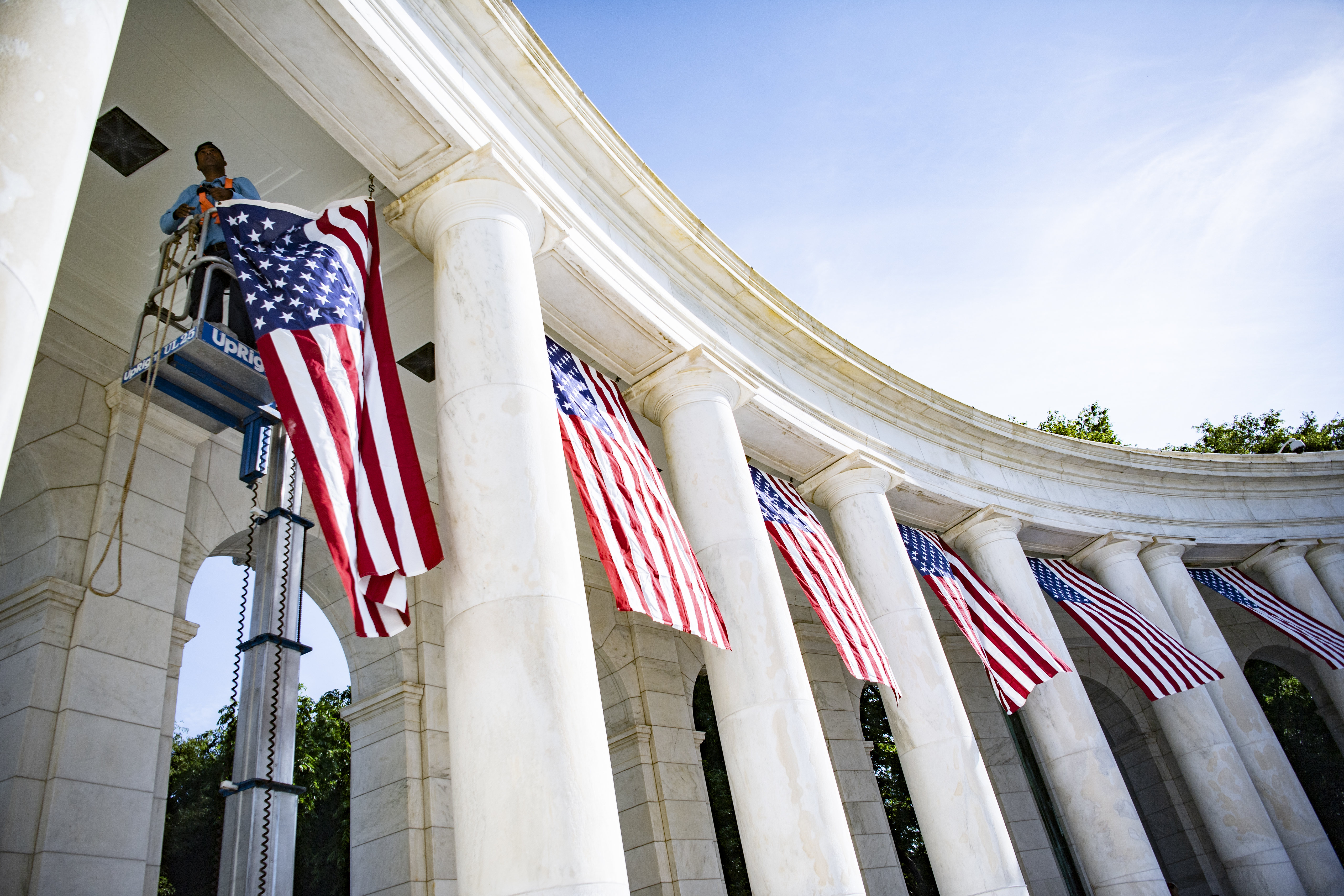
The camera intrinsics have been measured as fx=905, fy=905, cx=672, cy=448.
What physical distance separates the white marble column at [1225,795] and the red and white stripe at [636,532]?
60.0 ft

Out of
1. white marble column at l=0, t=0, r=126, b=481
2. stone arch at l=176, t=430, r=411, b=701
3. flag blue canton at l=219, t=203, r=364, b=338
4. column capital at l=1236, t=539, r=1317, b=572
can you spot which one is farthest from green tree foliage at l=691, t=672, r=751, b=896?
white marble column at l=0, t=0, r=126, b=481

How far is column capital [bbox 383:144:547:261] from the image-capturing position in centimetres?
1332

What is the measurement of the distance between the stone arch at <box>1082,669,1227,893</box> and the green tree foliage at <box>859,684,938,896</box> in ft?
35.4

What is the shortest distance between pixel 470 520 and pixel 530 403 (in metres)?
1.80

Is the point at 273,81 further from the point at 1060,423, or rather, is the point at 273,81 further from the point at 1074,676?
the point at 1060,423

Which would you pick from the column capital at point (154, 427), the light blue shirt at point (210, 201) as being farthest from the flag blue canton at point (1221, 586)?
the light blue shirt at point (210, 201)

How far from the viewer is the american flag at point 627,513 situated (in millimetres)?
13266

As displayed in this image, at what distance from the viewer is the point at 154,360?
10.6 metres

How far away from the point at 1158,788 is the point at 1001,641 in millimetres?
22886

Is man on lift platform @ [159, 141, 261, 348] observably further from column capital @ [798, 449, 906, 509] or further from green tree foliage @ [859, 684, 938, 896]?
green tree foliage @ [859, 684, 938, 896]

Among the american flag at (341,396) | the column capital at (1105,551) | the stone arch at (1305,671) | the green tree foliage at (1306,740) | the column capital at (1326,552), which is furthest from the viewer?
the green tree foliage at (1306,740)

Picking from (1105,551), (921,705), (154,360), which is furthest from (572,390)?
(1105,551)

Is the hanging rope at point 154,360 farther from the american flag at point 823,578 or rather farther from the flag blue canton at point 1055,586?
the flag blue canton at point 1055,586

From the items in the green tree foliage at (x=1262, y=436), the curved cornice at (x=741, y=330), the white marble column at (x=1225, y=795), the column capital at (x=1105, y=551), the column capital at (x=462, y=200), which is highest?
the green tree foliage at (x=1262, y=436)
